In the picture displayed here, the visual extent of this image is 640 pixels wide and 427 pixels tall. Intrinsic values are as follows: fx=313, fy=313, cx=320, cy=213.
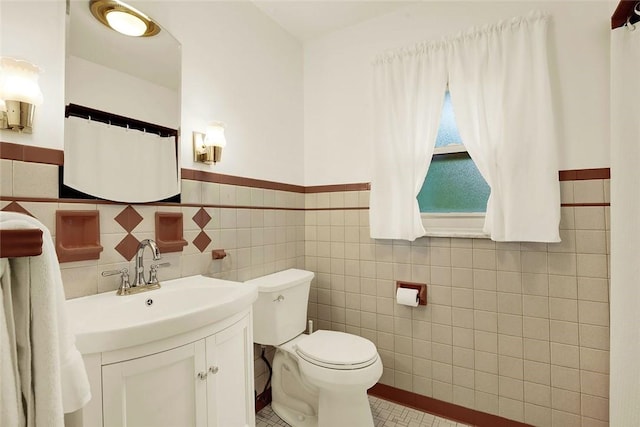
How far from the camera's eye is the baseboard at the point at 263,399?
1.96 metres

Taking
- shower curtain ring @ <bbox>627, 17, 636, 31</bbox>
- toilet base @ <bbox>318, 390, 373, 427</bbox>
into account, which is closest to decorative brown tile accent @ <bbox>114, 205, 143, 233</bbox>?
toilet base @ <bbox>318, 390, 373, 427</bbox>

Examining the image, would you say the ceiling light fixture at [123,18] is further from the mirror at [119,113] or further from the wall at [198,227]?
the wall at [198,227]

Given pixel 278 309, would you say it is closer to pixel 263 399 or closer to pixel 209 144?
pixel 263 399

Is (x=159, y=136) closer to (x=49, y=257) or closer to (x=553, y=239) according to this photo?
(x=49, y=257)

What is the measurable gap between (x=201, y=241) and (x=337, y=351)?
0.92 m

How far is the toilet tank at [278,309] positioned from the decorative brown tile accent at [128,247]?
0.65 meters

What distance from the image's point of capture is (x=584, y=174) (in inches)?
62.0

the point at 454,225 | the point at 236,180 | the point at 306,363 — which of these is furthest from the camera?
the point at 454,225

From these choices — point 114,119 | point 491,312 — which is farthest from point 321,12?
point 491,312

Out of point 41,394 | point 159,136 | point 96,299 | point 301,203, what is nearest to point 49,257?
point 41,394

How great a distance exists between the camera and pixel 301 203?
7.92ft

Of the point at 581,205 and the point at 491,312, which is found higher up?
the point at 581,205

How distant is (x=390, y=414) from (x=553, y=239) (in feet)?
4.53

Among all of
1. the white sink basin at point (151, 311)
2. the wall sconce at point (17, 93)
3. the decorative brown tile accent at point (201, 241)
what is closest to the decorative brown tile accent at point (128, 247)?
the white sink basin at point (151, 311)
